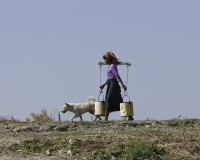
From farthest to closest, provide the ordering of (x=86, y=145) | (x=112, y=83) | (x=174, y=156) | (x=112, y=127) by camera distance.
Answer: (x=112, y=83)
(x=112, y=127)
(x=86, y=145)
(x=174, y=156)

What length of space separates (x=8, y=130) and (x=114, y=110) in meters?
3.37

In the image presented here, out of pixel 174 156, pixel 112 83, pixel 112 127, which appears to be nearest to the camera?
pixel 174 156

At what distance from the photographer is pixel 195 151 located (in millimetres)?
8188

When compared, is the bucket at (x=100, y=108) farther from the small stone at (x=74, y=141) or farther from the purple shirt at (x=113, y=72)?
the small stone at (x=74, y=141)

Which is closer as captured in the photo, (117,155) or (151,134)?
(117,155)

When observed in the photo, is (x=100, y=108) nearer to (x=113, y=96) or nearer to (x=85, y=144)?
(x=113, y=96)

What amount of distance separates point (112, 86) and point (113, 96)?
0.83 feet

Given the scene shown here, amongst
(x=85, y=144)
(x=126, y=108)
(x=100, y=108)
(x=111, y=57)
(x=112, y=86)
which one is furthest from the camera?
(x=100, y=108)

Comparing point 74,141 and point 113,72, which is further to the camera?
point 113,72

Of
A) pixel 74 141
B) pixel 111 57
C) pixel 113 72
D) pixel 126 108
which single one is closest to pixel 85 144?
pixel 74 141

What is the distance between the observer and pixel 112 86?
45.8 feet

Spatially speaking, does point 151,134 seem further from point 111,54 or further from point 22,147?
point 111,54

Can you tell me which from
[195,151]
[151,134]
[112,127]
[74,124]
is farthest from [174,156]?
[74,124]

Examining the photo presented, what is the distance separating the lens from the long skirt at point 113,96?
13953 mm
